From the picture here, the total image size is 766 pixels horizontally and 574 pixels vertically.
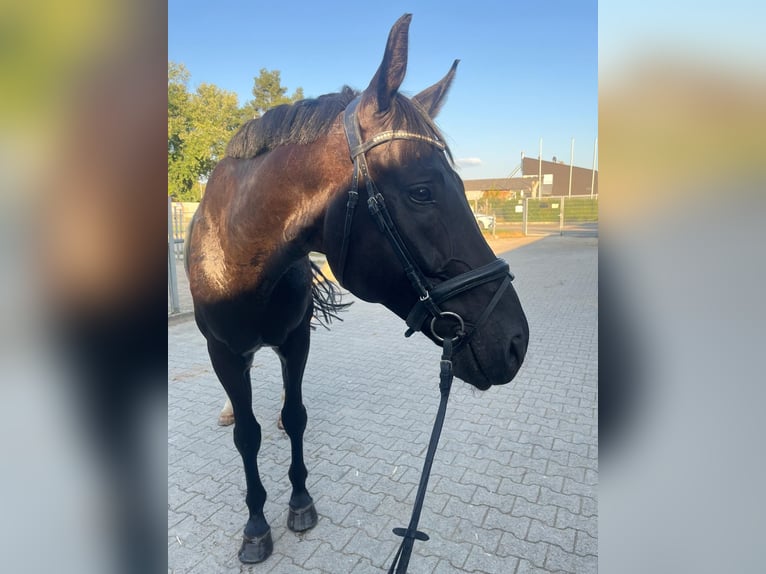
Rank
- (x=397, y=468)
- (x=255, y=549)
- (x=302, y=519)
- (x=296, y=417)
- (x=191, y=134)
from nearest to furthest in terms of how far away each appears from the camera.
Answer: (x=255, y=549) < (x=302, y=519) < (x=296, y=417) < (x=397, y=468) < (x=191, y=134)

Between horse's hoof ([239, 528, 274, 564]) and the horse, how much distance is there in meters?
1.33

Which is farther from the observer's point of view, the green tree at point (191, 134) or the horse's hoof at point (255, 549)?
the green tree at point (191, 134)

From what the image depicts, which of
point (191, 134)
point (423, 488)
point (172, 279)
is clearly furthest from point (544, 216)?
point (423, 488)

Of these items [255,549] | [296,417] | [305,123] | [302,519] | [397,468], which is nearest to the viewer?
[305,123]

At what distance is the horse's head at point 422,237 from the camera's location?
1393mm

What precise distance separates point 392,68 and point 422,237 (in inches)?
22.1

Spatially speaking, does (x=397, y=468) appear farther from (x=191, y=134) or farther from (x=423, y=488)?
(x=191, y=134)

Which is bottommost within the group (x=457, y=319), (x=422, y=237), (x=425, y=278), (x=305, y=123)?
(x=457, y=319)

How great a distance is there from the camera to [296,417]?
261cm

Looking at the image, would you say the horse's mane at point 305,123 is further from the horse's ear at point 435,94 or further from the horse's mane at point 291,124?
the horse's ear at point 435,94

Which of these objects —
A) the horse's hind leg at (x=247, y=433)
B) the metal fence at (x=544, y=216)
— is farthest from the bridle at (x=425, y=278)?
the metal fence at (x=544, y=216)

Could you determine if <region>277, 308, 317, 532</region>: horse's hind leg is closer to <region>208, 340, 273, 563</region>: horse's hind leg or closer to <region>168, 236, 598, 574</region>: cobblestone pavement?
<region>168, 236, 598, 574</region>: cobblestone pavement
